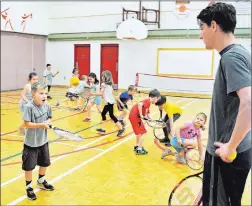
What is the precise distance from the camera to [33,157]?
360cm

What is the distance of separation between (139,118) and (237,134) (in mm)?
4261

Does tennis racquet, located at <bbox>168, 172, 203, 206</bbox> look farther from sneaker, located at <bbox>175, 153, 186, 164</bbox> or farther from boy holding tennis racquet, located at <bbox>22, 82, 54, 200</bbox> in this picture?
sneaker, located at <bbox>175, 153, 186, 164</bbox>

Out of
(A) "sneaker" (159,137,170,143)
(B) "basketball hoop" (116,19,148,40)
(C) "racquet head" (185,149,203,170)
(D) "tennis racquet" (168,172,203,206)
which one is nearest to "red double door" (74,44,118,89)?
(B) "basketball hoop" (116,19,148,40)

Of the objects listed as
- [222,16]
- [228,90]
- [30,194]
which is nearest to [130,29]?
[30,194]

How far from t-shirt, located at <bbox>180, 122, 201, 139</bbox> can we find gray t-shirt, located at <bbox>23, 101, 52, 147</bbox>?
2.29 m

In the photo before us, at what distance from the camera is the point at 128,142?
6.44m

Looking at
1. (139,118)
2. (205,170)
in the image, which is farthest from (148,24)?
(205,170)

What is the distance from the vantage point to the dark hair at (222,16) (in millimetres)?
1632

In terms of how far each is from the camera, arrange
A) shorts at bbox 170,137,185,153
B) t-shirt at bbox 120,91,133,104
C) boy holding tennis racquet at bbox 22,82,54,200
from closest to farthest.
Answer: boy holding tennis racquet at bbox 22,82,54,200, shorts at bbox 170,137,185,153, t-shirt at bbox 120,91,133,104

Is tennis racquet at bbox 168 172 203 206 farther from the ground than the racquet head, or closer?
farther from the ground

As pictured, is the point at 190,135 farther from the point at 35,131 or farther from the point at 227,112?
the point at 227,112

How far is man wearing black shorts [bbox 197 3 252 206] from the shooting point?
58.6 inches

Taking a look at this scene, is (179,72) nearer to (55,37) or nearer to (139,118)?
(55,37)

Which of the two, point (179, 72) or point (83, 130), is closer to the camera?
point (83, 130)
